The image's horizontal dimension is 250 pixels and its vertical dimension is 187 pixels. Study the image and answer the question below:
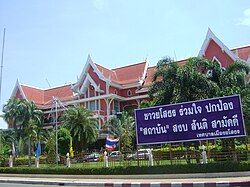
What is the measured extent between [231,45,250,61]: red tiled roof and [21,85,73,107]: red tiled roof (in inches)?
1068

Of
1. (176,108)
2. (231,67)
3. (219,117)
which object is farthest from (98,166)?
(231,67)

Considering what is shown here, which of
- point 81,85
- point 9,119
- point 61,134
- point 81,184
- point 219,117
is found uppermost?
point 81,85

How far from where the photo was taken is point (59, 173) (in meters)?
24.0

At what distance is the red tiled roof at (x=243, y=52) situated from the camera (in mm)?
43028

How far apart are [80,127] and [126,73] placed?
14426mm

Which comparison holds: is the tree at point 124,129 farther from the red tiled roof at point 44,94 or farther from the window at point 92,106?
the red tiled roof at point 44,94

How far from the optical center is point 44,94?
65250 millimetres

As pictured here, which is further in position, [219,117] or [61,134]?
[61,134]

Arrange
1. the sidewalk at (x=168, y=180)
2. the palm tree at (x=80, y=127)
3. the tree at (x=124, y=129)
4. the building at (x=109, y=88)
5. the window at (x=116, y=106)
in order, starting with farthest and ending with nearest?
the window at (x=116, y=106) → the building at (x=109, y=88) → the palm tree at (x=80, y=127) → the tree at (x=124, y=129) → the sidewalk at (x=168, y=180)

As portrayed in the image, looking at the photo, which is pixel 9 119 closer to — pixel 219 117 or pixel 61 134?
pixel 61 134

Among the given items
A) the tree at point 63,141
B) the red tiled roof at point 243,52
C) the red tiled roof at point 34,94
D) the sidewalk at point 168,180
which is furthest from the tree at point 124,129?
the sidewalk at point 168,180

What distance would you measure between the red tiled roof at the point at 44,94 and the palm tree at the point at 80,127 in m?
14.5

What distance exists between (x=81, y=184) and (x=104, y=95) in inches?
1326

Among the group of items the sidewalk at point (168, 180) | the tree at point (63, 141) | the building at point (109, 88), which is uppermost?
the building at point (109, 88)
